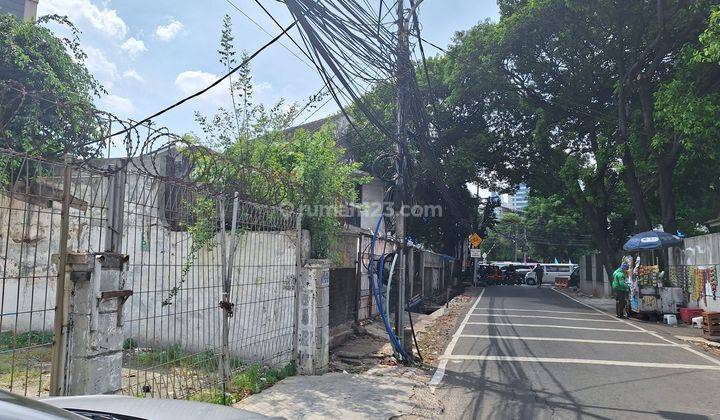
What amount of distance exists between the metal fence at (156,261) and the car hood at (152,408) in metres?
0.86

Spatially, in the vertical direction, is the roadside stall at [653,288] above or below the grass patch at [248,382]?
above

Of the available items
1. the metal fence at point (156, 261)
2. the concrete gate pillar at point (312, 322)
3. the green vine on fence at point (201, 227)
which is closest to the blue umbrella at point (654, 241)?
the concrete gate pillar at point (312, 322)

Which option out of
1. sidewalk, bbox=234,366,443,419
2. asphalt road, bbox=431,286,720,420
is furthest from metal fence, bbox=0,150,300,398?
asphalt road, bbox=431,286,720,420

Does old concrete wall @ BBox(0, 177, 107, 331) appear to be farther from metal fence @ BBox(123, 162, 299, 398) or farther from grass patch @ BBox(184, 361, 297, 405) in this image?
grass patch @ BBox(184, 361, 297, 405)

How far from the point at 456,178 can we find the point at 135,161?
73.3 feet

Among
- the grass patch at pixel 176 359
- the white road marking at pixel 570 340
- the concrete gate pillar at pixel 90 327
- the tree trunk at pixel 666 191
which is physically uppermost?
the tree trunk at pixel 666 191

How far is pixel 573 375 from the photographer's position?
7.56 meters

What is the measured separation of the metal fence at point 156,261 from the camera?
12.5ft

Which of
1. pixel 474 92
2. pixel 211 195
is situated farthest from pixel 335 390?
pixel 474 92

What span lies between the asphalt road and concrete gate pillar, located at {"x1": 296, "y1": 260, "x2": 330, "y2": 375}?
5.34ft

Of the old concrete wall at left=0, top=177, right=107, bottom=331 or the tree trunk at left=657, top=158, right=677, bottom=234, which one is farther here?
the tree trunk at left=657, top=158, right=677, bottom=234

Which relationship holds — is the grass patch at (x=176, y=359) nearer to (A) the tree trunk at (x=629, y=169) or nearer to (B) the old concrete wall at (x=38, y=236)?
(B) the old concrete wall at (x=38, y=236)

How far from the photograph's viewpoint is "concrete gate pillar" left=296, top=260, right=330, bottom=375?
6.98 meters

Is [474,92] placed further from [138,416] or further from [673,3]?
[138,416]
